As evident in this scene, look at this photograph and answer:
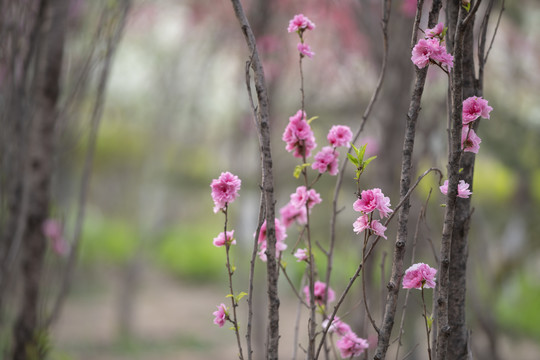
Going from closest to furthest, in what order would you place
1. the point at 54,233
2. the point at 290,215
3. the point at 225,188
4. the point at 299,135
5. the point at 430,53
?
the point at 430,53 < the point at 225,188 < the point at 299,135 < the point at 290,215 < the point at 54,233

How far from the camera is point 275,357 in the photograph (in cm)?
122

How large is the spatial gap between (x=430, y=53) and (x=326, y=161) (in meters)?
0.40

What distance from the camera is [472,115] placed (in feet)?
3.86

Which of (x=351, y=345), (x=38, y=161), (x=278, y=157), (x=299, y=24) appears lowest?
(x=351, y=345)

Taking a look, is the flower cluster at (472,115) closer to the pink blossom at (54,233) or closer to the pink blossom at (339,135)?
the pink blossom at (339,135)

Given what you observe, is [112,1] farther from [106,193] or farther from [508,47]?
[106,193]

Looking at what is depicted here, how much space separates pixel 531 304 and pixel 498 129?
10.2 feet

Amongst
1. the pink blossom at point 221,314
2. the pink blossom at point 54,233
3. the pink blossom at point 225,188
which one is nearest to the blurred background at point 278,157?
the pink blossom at point 54,233

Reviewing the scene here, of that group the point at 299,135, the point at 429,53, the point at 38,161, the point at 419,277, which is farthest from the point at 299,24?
the point at 38,161

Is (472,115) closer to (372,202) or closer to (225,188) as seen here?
(372,202)

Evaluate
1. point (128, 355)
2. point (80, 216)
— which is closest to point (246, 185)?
point (128, 355)

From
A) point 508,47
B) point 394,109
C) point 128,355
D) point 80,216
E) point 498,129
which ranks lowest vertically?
point 128,355

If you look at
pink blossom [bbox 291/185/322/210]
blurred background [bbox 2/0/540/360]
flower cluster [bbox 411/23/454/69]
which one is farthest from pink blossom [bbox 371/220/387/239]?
blurred background [bbox 2/0/540/360]

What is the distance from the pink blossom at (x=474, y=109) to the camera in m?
1.17
